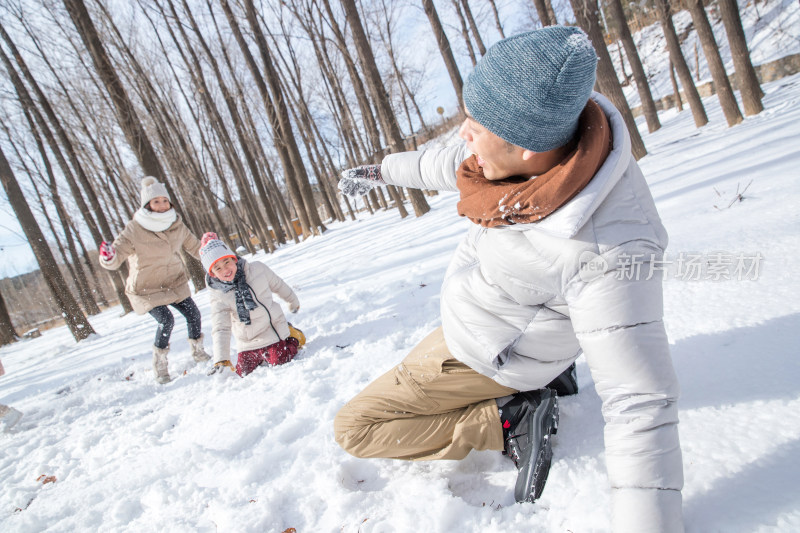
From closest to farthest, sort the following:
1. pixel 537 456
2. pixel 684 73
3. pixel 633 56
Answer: pixel 537 456, pixel 684 73, pixel 633 56

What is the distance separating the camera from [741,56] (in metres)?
7.87

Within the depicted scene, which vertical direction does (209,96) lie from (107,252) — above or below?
above

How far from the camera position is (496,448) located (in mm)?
1531

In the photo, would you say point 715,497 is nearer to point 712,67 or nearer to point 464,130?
point 464,130

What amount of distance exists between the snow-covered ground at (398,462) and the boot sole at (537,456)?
4 centimetres

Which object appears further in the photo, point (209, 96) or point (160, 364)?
point (209, 96)

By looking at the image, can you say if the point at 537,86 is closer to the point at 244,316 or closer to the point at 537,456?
the point at 537,456

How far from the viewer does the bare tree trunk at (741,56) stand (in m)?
7.79

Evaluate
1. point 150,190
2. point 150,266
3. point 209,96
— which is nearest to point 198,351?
point 150,266

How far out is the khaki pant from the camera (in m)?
1.52

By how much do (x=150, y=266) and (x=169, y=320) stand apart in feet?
1.87

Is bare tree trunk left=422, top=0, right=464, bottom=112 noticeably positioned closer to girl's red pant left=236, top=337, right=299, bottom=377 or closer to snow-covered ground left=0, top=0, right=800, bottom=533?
snow-covered ground left=0, top=0, right=800, bottom=533

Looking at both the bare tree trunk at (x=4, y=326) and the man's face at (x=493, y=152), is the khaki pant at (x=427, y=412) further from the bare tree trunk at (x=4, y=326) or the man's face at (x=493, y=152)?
the bare tree trunk at (x=4, y=326)

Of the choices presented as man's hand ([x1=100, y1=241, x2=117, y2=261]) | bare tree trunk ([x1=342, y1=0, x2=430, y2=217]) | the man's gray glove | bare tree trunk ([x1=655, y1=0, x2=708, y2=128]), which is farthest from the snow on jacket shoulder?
bare tree trunk ([x1=655, y1=0, x2=708, y2=128])
